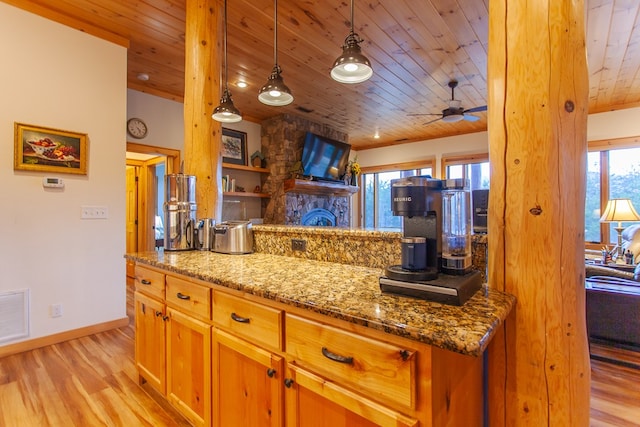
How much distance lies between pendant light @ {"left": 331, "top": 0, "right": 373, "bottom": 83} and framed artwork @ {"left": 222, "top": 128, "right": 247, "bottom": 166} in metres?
3.44

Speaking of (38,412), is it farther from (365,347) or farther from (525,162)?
(525,162)

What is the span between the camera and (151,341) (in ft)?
5.97

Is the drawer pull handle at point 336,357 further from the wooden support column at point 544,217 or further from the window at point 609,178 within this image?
the window at point 609,178

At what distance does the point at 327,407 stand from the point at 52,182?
2.92 metres

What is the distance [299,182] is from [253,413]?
404 cm

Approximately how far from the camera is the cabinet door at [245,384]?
3.68ft

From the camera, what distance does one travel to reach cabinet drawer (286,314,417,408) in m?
0.79

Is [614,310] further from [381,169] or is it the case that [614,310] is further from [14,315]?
[381,169]

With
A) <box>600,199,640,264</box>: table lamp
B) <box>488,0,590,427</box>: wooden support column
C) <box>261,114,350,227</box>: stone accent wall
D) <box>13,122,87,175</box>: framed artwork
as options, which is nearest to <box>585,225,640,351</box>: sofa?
<box>600,199,640,264</box>: table lamp

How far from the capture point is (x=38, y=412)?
1761 mm

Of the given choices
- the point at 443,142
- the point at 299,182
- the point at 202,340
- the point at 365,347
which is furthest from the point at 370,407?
the point at 443,142

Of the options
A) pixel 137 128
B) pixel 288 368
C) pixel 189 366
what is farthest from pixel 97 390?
pixel 137 128

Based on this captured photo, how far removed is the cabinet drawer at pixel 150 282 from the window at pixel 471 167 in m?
5.18

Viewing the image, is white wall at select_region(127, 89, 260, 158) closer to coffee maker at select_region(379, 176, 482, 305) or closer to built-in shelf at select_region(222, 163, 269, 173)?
built-in shelf at select_region(222, 163, 269, 173)
